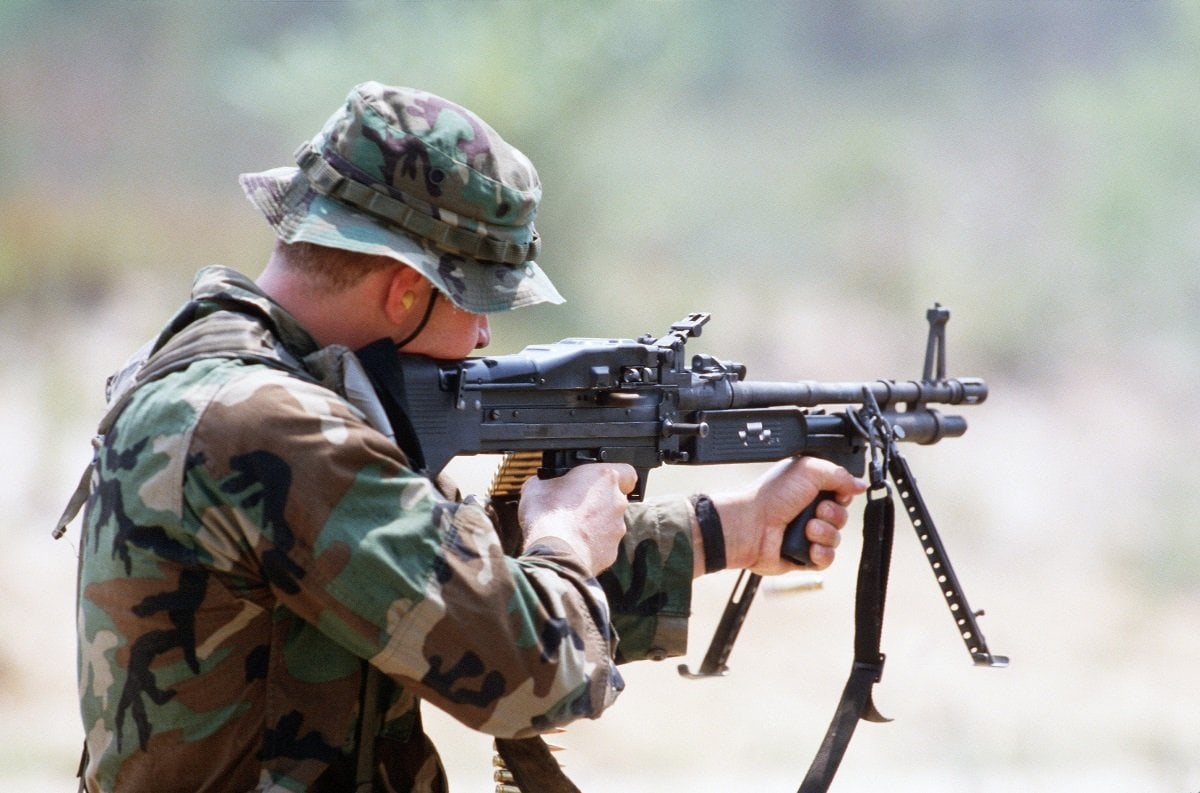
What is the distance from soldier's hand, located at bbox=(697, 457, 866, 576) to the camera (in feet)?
12.0

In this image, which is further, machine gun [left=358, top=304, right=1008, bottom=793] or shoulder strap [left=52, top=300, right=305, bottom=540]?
machine gun [left=358, top=304, right=1008, bottom=793]

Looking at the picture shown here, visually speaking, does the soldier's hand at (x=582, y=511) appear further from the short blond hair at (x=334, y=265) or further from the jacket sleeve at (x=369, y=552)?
the short blond hair at (x=334, y=265)

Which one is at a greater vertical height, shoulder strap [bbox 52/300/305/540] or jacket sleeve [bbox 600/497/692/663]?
shoulder strap [bbox 52/300/305/540]

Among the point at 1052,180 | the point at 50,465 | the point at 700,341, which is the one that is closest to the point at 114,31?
the point at 50,465

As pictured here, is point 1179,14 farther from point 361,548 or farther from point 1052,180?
point 361,548

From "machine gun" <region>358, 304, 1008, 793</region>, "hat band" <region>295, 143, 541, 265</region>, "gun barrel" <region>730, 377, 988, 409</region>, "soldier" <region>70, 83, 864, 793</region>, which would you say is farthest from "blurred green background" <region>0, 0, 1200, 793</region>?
"hat band" <region>295, 143, 541, 265</region>

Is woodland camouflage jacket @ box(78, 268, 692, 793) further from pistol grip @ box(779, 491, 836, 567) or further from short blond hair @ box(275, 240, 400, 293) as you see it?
pistol grip @ box(779, 491, 836, 567)

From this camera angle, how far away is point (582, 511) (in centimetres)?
283

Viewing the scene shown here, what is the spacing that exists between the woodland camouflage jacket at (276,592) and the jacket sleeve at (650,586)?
922 millimetres

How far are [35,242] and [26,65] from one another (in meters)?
1.28

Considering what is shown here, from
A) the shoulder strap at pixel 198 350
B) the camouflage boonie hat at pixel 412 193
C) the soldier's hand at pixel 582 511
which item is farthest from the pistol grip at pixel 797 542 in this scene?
the shoulder strap at pixel 198 350

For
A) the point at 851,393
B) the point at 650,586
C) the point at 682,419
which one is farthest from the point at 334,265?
the point at 851,393

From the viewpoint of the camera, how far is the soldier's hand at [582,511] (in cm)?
273

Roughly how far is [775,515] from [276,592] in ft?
5.48
